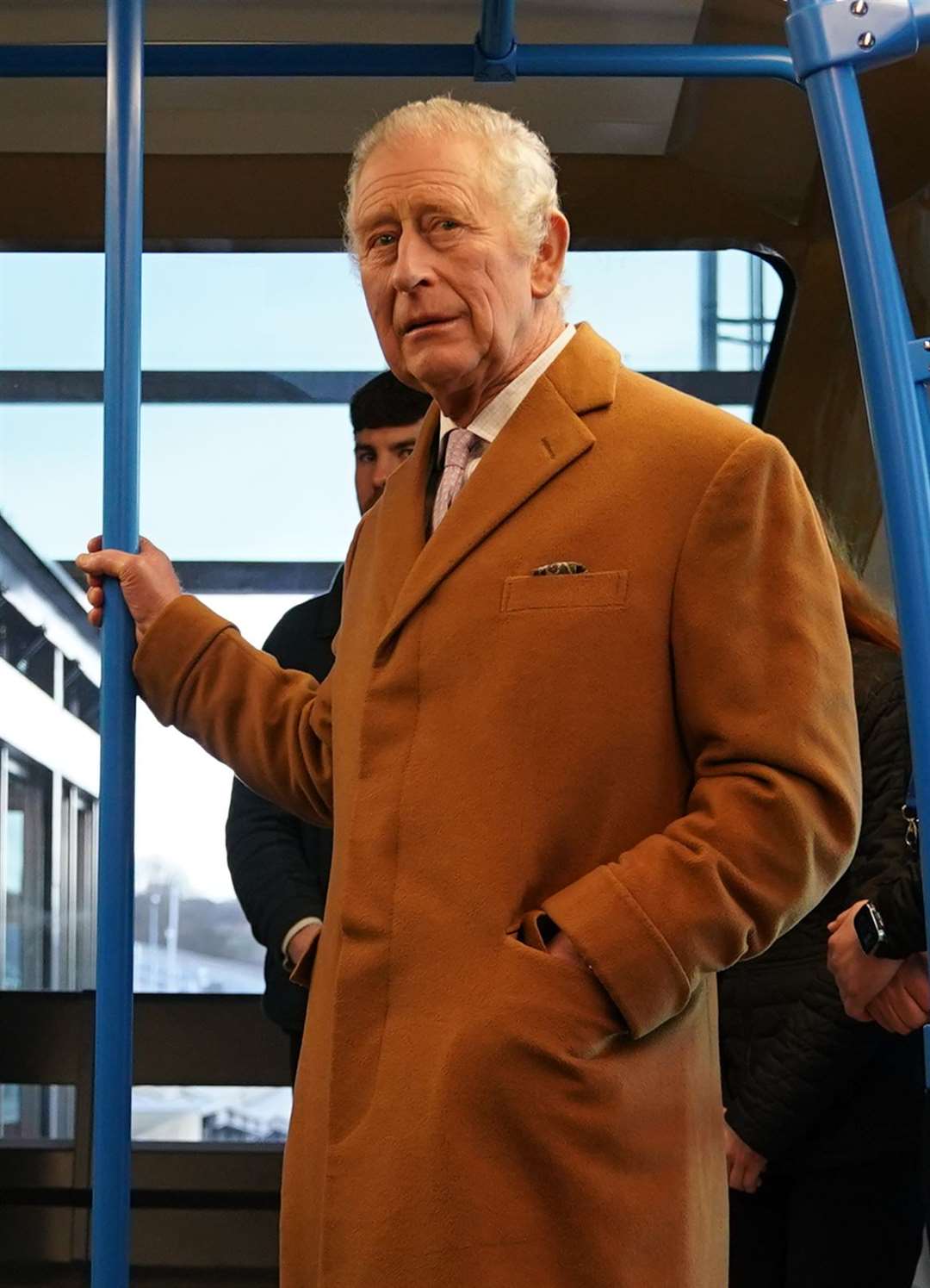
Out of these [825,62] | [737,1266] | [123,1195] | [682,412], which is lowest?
[737,1266]

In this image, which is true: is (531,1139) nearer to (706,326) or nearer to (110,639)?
(110,639)

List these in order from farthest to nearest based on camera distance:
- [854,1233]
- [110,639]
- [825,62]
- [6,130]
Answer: [6,130], [854,1233], [110,639], [825,62]

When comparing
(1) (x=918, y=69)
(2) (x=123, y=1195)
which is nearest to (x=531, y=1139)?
(2) (x=123, y=1195)

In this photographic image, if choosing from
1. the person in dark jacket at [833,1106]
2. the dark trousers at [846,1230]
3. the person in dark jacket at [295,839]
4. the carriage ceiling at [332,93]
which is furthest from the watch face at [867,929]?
the carriage ceiling at [332,93]

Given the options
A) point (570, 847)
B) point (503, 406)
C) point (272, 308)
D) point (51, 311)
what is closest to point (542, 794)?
point (570, 847)

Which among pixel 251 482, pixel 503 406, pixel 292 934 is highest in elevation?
pixel 251 482

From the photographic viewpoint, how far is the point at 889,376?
1.45 meters

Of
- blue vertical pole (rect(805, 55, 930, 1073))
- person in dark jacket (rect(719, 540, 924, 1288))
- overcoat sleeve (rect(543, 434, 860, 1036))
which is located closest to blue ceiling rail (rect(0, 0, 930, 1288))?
blue vertical pole (rect(805, 55, 930, 1073))

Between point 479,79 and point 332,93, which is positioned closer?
point 479,79

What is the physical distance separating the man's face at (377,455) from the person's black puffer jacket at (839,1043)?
0.99m

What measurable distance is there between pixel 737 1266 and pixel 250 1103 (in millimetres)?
2288

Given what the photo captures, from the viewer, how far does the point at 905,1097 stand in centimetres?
239

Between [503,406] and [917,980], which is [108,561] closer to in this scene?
[503,406]

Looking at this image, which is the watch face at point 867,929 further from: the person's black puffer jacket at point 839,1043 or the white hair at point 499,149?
the white hair at point 499,149
